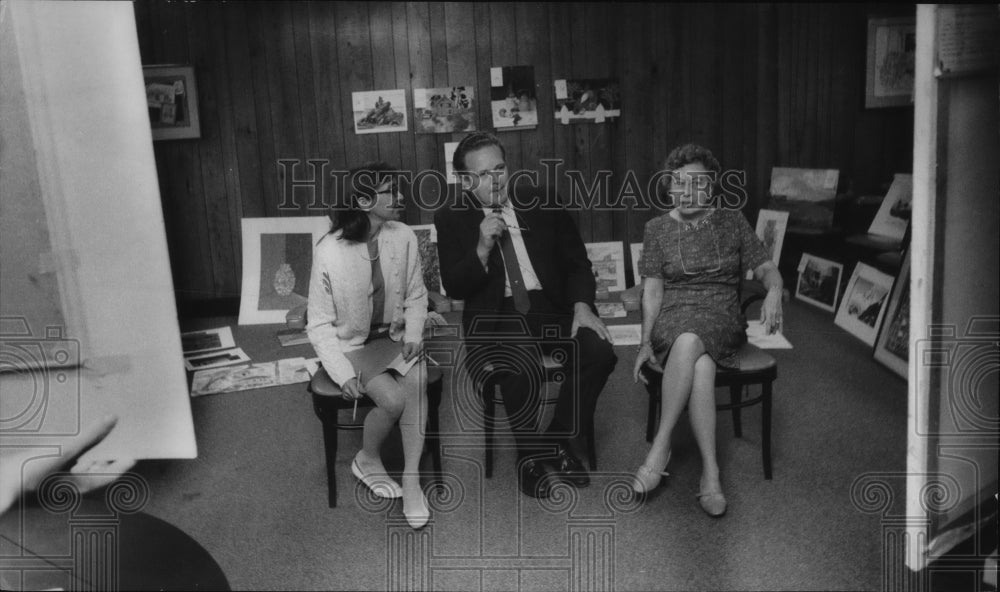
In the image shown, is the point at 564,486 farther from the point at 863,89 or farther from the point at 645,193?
the point at 863,89

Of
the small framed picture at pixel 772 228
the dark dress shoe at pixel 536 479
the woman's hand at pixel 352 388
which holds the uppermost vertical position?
the small framed picture at pixel 772 228

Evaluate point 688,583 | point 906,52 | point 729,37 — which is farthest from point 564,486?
point 906,52

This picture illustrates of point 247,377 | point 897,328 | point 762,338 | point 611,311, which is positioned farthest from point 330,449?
point 897,328

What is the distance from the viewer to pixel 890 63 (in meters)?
1.54

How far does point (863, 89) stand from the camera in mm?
1630

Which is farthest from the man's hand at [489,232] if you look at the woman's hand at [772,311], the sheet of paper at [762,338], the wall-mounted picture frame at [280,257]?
the sheet of paper at [762,338]

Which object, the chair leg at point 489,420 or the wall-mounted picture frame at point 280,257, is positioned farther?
the chair leg at point 489,420

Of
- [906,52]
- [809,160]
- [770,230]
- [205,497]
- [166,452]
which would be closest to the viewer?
[166,452]

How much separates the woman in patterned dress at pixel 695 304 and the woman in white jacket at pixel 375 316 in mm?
563

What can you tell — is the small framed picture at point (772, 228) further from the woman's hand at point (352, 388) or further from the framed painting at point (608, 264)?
the woman's hand at point (352, 388)

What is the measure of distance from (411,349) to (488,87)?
0.56m

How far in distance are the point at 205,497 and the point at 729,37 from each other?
4.92ft

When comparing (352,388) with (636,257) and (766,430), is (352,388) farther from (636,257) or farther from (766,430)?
(766,430)

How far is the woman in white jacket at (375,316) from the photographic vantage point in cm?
138
